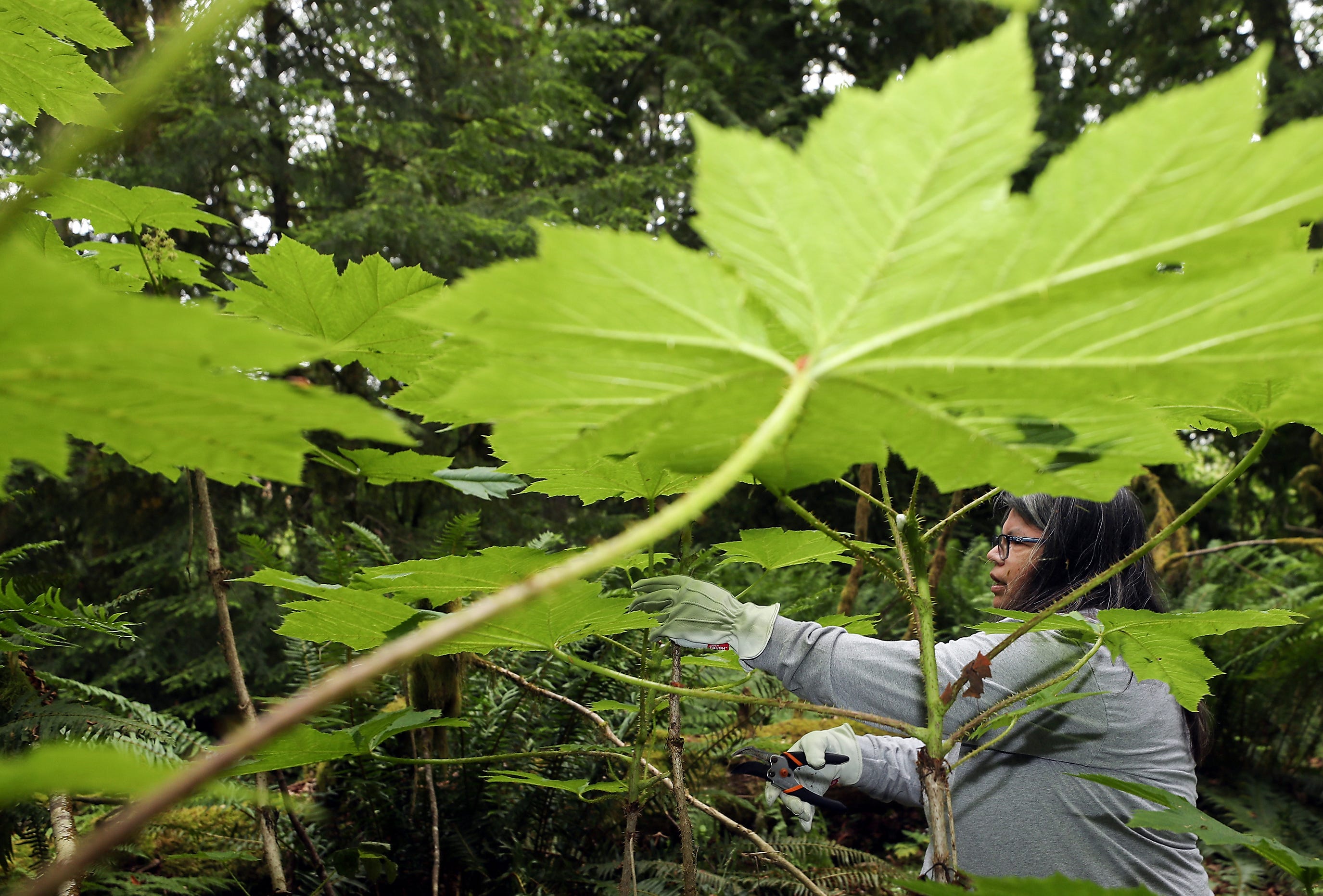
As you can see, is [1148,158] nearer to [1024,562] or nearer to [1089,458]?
[1089,458]

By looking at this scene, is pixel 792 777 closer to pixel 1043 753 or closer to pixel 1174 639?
pixel 1043 753

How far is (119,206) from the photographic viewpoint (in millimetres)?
942

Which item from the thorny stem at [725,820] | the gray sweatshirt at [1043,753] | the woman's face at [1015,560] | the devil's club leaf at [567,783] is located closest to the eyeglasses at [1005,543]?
the woman's face at [1015,560]

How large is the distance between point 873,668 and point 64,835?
1.13 meters

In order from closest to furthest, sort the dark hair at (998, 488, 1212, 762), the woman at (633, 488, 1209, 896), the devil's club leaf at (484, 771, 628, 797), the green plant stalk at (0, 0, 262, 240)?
the green plant stalk at (0, 0, 262, 240) < the devil's club leaf at (484, 771, 628, 797) < the woman at (633, 488, 1209, 896) < the dark hair at (998, 488, 1212, 762)

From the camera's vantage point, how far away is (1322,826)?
312cm

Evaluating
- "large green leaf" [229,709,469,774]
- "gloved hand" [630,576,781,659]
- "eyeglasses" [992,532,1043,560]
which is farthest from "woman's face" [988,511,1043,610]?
"large green leaf" [229,709,469,774]

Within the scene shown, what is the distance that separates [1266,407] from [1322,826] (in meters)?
3.76

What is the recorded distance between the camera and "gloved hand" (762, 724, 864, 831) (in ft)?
4.35

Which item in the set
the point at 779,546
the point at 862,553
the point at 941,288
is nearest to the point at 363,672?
the point at 941,288

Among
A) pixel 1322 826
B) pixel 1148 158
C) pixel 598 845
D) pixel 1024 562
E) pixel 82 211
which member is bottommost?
pixel 1322 826

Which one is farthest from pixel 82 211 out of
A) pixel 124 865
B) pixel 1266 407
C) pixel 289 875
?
pixel 124 865

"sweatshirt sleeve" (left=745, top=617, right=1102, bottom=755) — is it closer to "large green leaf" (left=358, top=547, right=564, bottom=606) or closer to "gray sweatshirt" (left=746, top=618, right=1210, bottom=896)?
"gray sweatshirt" (left=746, top=618, right=1210, bottom=896)

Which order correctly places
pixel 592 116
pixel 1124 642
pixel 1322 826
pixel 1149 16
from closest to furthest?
pixel 1124 642 → pixel 1322 826 → pixel 1149 16 → pixel 592 116
